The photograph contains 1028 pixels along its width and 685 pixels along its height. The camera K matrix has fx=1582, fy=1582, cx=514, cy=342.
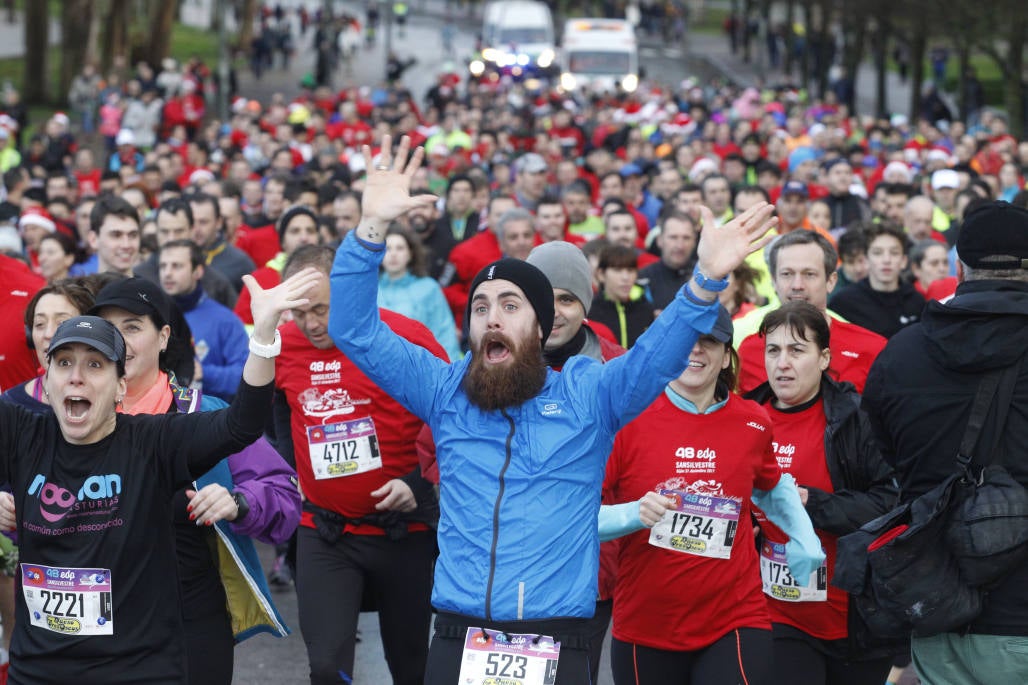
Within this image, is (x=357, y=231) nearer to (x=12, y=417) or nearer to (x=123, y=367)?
(x=123, y=367)

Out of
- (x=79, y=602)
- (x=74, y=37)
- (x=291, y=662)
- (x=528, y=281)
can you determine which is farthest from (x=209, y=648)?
(x=74, y=37)

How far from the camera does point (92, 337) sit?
4.61 meters

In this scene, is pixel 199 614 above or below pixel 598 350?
below

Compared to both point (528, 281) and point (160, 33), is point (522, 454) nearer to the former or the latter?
point (528, 281)

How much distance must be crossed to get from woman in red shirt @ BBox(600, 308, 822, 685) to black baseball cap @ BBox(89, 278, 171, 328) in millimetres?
1686

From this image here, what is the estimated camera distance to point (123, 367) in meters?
4.72

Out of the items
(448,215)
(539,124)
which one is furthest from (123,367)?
(539,124)

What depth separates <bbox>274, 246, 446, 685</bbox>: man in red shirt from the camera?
647 cm

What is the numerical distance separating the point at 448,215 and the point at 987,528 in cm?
1129

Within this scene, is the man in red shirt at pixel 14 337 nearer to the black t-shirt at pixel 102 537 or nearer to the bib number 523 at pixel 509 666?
the black t-shirt at pixel 102 537

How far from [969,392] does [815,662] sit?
157cm

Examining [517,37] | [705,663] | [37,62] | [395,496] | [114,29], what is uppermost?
[517,37]

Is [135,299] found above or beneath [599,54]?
beneath

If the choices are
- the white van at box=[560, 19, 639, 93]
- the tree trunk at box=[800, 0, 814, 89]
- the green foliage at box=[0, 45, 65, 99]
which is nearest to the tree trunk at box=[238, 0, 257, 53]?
the green foliage at box=[0, 45, 65, 99]
